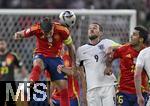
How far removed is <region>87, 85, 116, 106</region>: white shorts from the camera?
1311cm

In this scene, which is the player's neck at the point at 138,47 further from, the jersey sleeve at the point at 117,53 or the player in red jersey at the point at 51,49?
the player in red jersey at the point at 51,49

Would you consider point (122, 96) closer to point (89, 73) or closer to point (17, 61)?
point (89, 73)

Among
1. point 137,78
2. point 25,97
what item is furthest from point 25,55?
point 137,78

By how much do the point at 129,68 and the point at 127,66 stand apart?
0.16 ft

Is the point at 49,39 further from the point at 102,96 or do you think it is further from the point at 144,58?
the point at 144,58

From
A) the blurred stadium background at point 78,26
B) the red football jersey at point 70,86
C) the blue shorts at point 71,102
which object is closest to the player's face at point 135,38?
the red football jersey at point 70,86

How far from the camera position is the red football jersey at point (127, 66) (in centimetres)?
1313

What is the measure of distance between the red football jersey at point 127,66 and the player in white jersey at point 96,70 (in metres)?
0.20

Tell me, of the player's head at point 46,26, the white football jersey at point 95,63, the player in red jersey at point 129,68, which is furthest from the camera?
the white football jersey at point 95,63

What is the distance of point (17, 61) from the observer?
1739 centimetres

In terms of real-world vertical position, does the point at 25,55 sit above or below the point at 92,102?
above

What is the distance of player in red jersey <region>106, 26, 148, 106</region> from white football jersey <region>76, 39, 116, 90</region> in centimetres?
23

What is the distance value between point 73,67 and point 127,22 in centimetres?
496

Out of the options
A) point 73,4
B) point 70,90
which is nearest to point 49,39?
point 70,90
